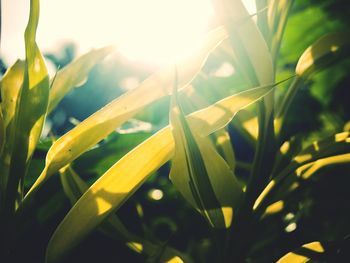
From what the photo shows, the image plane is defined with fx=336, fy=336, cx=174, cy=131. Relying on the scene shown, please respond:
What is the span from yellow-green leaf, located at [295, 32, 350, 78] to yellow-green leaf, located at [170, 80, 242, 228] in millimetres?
220

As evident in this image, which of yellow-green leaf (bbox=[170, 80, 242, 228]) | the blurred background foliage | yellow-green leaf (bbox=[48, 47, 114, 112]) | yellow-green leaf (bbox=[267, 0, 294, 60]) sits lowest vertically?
the blurred background foliage

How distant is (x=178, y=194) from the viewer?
0.77 m

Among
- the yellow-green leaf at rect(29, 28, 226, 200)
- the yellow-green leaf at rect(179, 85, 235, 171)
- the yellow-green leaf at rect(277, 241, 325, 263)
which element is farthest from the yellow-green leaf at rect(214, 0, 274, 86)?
the yellow-green leaf at rect(277, 241, 325, 263)

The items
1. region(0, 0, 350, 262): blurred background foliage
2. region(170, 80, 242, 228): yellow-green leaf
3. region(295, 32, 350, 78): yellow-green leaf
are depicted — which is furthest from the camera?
region(0, 0, 350, 262): blurred background foliage

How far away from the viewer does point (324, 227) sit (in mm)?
862

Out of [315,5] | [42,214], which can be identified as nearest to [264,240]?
[42,214]

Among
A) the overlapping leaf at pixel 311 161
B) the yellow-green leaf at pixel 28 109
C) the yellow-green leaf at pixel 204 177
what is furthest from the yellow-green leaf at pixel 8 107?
the overlapping leaf at pixel 311 161

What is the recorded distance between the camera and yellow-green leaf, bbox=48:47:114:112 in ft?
1.90

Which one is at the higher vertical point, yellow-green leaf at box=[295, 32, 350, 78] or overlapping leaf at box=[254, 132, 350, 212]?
yellow-green leaf at box=[295, 32, 350, 78]

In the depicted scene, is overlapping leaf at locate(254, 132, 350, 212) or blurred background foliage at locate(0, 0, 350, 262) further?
blurred background foliage at locate(0, 0, 350, 262)

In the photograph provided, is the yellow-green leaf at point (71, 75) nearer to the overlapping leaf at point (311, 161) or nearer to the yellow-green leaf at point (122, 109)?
the yellow-green leaf at point (122, 109)

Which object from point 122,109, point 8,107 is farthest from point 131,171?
point 8,107

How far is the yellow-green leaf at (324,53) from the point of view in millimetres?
530

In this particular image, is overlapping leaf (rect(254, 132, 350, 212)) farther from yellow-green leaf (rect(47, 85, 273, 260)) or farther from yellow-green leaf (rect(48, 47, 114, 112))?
yellow-green leaf (rect(48, 47, 114, 112))
